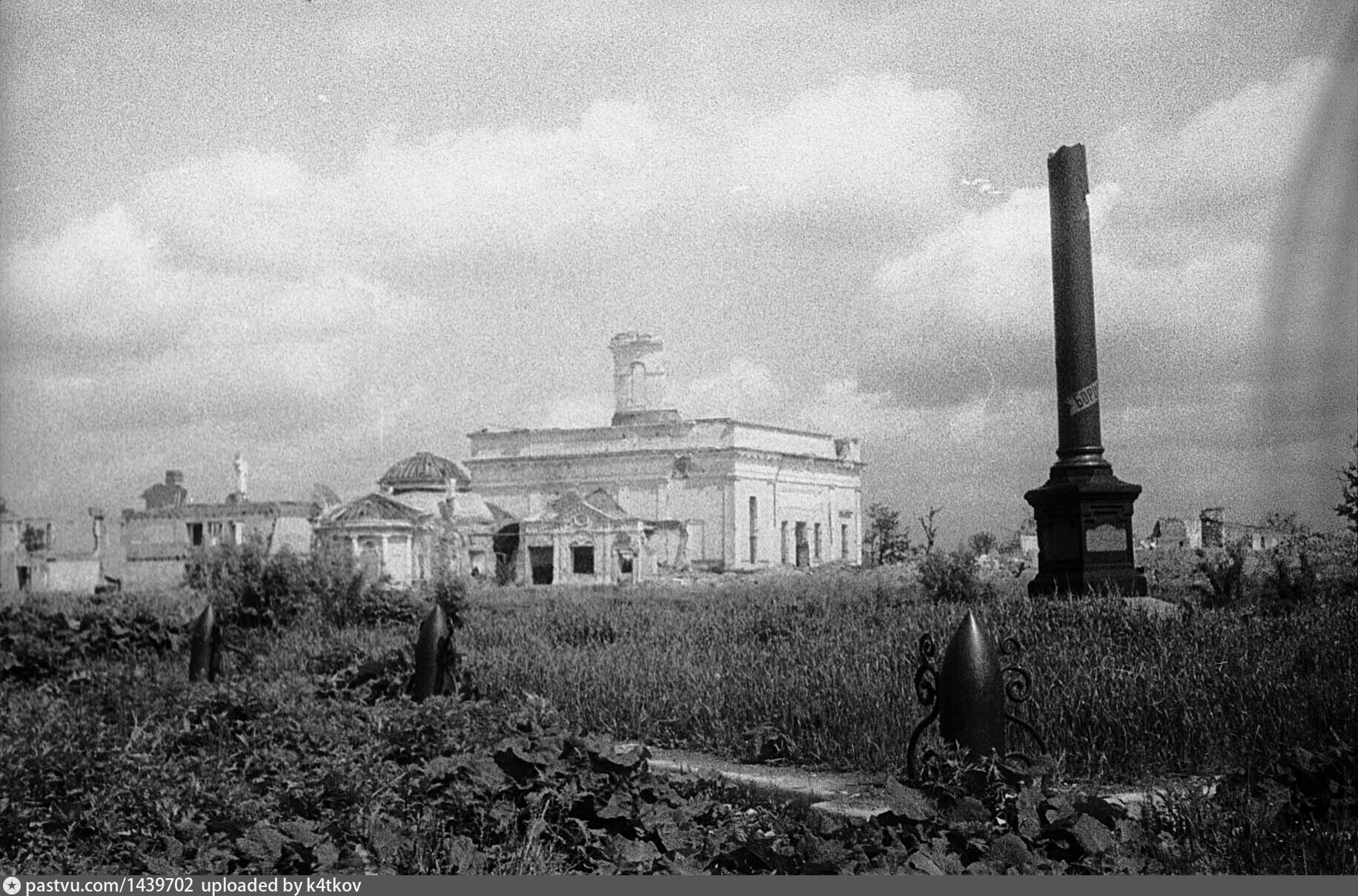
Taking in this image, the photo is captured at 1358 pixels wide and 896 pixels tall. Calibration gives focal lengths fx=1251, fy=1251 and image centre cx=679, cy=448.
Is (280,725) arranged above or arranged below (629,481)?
below

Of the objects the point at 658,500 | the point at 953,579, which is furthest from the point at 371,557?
the point at 953,579

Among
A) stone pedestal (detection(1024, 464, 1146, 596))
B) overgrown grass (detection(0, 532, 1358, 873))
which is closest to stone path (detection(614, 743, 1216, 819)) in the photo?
overgrown grass (detection(0, 532, 1358, 873))

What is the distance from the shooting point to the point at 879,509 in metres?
38.4

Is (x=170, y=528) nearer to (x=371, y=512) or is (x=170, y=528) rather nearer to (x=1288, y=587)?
(x=371, y=512)

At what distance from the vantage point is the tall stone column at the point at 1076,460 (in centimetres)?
1177

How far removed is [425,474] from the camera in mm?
39812

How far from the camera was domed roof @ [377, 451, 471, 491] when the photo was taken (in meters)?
39.1

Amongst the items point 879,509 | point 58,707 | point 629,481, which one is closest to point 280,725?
point 58,707

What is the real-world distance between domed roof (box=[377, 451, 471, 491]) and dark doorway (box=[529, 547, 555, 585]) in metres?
4.42

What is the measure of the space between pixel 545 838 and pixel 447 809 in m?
0.57

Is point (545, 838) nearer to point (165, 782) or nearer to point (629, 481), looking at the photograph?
point (165, 782)

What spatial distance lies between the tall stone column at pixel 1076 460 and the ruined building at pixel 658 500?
20279 millimetres

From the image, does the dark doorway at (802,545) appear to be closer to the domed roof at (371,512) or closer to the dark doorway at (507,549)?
the dark doorway at (507,549)

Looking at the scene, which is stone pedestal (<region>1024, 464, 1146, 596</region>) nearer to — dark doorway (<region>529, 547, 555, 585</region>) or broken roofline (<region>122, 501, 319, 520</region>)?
broken roofline (<region>122, 501, 319, 520</region>)
